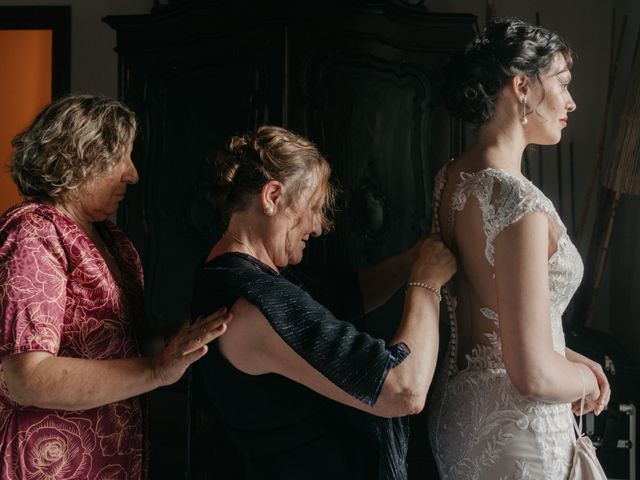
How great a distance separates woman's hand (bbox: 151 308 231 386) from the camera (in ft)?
4.54

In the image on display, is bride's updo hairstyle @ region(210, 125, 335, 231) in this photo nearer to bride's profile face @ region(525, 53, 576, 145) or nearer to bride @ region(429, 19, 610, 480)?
bride @ region(429, 19, 610, 480)

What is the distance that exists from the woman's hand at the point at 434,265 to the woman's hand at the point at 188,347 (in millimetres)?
390

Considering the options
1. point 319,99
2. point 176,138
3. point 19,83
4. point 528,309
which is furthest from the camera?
point 19,83

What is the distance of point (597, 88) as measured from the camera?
11.0 feet

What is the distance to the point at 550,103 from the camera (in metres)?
1.64

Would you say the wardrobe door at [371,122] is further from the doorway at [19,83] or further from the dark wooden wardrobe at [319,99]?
the doorway at [19,83]

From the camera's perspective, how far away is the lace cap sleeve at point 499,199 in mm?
1498

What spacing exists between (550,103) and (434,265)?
41 centimetres

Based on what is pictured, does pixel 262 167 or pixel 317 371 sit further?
pixel 262 167

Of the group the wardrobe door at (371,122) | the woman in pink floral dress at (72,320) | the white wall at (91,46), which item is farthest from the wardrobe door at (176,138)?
the woman in pink floral dress at (72,320)

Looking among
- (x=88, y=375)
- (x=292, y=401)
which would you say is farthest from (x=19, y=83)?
(x=292, y=401)

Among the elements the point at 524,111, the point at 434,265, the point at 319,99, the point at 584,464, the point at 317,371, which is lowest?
the point at 584,464

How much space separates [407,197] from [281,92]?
1.82 feet

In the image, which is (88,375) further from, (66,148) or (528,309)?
(528,309)
